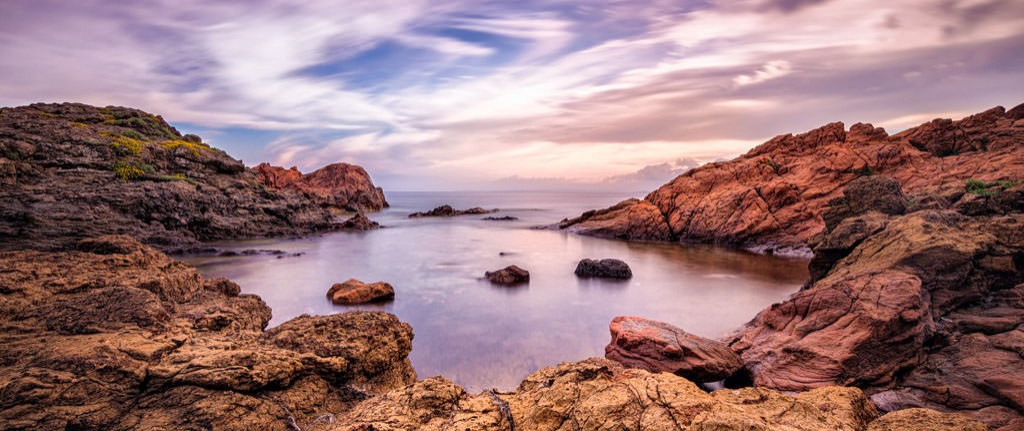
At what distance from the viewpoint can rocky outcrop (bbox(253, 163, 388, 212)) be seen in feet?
238

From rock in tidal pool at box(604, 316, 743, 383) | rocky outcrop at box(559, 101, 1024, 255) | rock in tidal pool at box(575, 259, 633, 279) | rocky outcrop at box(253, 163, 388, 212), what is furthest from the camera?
rocky outcrop at box(253, 163, 388, 212)

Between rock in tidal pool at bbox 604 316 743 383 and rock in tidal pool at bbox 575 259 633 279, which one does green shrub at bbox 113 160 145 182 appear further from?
rock in tidal pool at bbox 604 316 743 383

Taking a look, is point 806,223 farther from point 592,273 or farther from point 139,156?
point 139,156

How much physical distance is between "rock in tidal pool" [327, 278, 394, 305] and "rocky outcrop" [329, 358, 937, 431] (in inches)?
515

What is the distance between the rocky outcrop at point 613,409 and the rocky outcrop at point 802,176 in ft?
74.8

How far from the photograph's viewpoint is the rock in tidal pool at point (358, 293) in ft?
52.5

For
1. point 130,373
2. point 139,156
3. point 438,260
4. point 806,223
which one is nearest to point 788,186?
point 806,223

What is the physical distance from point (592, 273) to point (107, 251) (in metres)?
17.8

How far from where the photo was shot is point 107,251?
846 cm

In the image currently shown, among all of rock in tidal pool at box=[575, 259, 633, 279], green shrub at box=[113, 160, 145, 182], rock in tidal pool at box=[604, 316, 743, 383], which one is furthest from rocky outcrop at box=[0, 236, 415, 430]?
green shrub at box=[113, 160, 145, 182]

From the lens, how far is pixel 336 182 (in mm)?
81375

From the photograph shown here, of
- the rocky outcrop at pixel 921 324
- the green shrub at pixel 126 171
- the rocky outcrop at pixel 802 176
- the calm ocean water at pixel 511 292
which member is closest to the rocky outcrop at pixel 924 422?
the rocky outcrop at pixel 921 324

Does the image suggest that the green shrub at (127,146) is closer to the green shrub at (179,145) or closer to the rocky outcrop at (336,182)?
the green shrub at (179,145)

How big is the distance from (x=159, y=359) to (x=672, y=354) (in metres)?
8.04
